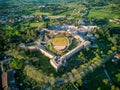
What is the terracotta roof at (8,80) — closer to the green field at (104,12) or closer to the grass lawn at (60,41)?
the grass lawn at (60,41)

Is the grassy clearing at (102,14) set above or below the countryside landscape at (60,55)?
above

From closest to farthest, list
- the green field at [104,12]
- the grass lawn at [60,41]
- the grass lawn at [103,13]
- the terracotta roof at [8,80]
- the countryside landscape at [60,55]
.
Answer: the terracotta roof at [8,80], the countryside landscape at [60,55], the grass lawn at [60,41], the grass lawn at [103,13], the green field at [104,12]

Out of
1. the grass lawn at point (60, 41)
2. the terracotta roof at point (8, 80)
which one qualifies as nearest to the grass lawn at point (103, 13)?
the grass lawn at point (60, 41)

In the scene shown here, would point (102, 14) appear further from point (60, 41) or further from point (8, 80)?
point (8, 80)

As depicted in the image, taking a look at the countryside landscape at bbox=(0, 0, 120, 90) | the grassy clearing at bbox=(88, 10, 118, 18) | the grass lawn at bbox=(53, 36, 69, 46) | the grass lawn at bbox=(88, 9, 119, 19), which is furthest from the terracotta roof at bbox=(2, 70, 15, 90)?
the grassy clearing at bbox=(88, 10, 118, 18)

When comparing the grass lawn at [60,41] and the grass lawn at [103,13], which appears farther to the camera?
the grass lawn at [103,13]

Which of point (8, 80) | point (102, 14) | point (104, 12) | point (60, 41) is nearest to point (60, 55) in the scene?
point (60, 41)

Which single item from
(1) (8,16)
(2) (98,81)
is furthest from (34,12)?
(2) (98,81)

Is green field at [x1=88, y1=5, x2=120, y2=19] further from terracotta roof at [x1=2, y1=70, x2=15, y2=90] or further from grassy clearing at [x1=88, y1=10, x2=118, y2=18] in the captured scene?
terracotta roof at [x1=2, y1=70, x2=15, y2=90]

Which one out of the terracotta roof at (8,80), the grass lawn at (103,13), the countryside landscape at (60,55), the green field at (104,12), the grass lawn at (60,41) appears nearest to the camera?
the terracotta roof at (8,80)

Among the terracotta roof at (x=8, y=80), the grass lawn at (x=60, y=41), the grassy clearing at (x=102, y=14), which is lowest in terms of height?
the terracotta roof at (x=8, y=80)
